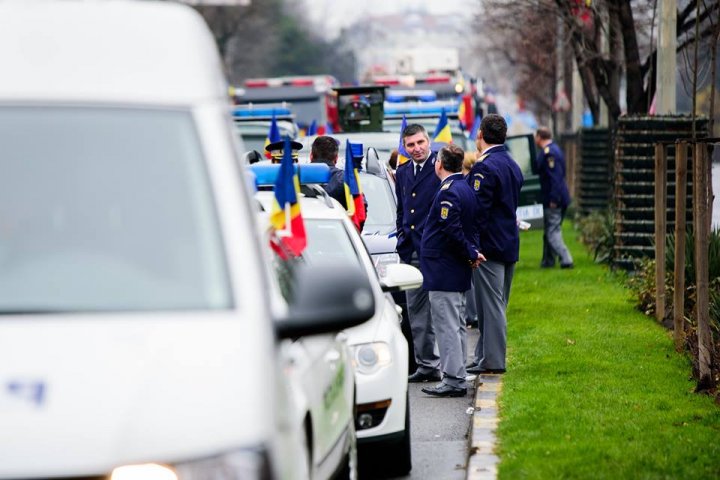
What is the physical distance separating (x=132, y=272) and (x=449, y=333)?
261 inches

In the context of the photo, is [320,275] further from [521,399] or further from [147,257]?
[521,399]

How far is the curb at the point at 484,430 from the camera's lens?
8217 mm

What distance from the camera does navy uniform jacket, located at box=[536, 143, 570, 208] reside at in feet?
70.6

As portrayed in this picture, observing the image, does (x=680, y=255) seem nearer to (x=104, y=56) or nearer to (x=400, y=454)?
(x=400, y=454)

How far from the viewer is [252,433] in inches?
157

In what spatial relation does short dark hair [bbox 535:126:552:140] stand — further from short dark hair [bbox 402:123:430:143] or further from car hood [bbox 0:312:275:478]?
car hood [bbox 0:312:275:478]

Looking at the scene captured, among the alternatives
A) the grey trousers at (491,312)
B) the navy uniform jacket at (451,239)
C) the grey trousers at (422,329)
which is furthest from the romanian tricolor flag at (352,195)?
the navy uniform jacket at (451,239)

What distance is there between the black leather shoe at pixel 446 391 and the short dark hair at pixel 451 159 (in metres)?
1.54

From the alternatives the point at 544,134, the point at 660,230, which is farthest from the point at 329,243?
the point at 544,134

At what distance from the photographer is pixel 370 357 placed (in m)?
8.38

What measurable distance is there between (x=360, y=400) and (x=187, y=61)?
355cm

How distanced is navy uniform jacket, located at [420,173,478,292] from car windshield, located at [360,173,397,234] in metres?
3.08

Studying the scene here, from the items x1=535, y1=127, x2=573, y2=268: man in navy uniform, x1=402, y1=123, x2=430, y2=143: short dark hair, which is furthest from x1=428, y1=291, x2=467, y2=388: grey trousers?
x1=535, y1=127, x2=573, y2=268: man in navy uniform

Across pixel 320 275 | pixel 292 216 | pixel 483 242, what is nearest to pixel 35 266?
pixel 320 275
